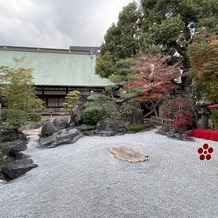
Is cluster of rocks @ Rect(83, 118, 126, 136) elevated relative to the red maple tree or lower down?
Answer: lower down

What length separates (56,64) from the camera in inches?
701

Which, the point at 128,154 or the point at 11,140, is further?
the point at 11,140

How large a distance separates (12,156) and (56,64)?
12.6 m

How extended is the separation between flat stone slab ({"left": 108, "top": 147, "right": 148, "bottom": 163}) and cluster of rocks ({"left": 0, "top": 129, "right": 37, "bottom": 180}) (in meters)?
2.34

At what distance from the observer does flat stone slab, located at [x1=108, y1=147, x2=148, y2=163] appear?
215 inches

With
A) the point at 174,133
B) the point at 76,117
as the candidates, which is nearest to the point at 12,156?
the point at 76,117

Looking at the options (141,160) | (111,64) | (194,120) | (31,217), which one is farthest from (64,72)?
(31,217)

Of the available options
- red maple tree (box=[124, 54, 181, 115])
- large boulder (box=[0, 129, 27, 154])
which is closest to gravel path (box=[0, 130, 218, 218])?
large boulder (box=[0, 129, 27, 154])

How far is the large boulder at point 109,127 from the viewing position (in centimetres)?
913

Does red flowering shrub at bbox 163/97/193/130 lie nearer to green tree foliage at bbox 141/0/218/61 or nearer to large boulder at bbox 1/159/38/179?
green tree foliage at bbox 141/0/218/61

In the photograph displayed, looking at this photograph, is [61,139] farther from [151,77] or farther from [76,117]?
[151,77]

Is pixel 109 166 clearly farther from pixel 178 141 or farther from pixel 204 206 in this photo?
pixel 178 141

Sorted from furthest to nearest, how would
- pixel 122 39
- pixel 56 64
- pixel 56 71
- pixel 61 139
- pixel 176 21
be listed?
pixel 56 64 → pixel 56 71 → pixel 122 39 → pixel 176 21 → pixel 61 139

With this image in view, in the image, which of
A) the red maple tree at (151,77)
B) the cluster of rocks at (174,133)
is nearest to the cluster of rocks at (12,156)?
the cluster of rocks at (174,133)
